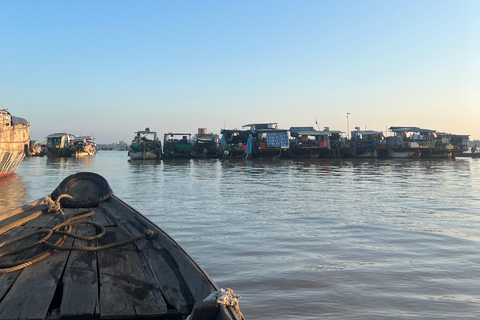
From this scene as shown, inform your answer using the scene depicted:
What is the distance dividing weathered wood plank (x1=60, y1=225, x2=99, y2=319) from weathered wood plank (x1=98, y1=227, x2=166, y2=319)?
0.06 meters

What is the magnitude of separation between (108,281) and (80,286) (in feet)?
0.64

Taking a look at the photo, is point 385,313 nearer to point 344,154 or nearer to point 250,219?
point 250,219

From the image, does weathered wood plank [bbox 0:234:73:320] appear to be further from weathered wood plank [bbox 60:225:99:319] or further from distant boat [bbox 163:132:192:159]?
distant boat [bbox 163:132:192:159]

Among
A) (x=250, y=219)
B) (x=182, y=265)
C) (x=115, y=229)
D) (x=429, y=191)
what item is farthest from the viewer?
Answer: (x=429, y=191)

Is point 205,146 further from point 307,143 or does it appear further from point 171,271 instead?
point 171,271

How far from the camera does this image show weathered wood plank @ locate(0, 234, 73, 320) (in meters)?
2.26

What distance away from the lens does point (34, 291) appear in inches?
101

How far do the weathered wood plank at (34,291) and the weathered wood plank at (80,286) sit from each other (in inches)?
3.2

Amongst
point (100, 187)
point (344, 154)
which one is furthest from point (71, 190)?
point (344, 154)

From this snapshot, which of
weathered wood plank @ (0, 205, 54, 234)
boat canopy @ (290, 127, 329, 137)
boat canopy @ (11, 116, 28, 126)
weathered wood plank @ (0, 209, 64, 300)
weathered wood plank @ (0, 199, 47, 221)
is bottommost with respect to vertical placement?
weathered wood plank @ (0, 209, 64, 300)

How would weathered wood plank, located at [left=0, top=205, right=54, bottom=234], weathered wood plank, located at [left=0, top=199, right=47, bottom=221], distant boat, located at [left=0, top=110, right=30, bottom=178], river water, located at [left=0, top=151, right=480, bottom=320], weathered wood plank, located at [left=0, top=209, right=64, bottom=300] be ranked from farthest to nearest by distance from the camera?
1. distant boat, located at [left=0, top=110, right=30, bottom=178]
2. weathered wood plank, located at [left=0, top=199, right=47, bottom=221]
3. weathered wood plank, located at [left=0, top=205, right=54, bottom=234]
4. river water, located at [left=0, top=151, right=480, bottom=320]
5. weathered wood plank, located at [left=0, top=209, right=64, bottom=300]

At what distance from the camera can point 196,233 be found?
717 cm

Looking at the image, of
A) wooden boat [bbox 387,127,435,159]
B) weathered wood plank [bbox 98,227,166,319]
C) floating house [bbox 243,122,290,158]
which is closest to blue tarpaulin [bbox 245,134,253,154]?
floating house [bbox 243,122,290,158]

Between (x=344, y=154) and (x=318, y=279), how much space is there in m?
40.8
